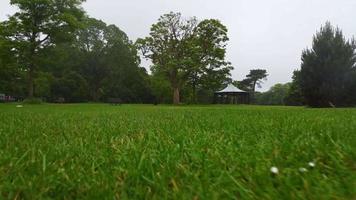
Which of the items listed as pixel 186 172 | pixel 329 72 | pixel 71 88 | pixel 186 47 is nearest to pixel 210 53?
pixel 186 47

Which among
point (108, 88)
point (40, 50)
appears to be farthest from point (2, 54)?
point (108, 88)

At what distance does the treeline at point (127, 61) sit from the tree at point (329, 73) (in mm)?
82

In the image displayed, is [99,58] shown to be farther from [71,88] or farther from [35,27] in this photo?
[35,27]

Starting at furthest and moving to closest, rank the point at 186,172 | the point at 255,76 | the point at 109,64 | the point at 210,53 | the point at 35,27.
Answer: the point at 255,76 < the point at 109,64 < the point at 210,53 < the point at 35,27 < the point at 186,172

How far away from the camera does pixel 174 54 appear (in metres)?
46.4

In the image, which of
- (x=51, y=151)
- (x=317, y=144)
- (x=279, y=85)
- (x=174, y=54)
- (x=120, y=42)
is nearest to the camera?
(x=317, y=144)

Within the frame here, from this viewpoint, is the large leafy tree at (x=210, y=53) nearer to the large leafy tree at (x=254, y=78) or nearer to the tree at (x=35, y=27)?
the tree at (x=35, y=27)

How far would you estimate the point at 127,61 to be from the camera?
57.9m

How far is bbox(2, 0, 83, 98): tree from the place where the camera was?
3481 cm

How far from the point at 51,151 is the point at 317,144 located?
1.81 m

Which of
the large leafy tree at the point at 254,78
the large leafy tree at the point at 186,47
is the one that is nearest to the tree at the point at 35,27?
the large leafy tree at the point at 186,47

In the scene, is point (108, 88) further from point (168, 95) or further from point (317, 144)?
point (317, 144)

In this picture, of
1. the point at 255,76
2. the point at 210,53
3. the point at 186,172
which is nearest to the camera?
the point at 186,172

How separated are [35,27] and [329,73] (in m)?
25.9
